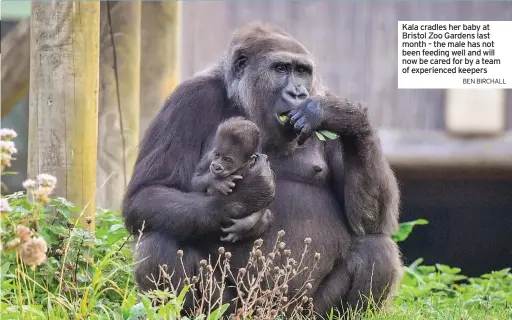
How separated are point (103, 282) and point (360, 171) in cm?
158

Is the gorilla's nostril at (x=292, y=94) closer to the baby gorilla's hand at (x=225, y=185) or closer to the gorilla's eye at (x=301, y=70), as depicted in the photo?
the gorilla's eye at (x=301, y=70)

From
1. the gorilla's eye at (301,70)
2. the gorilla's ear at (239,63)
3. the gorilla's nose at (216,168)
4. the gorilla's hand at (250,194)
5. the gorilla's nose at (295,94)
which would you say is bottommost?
the gorilla's hand at (250,194)

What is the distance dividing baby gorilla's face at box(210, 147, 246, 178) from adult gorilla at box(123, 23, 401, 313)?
0.27 ft

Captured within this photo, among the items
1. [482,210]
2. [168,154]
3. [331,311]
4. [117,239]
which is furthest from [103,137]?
[482,210]

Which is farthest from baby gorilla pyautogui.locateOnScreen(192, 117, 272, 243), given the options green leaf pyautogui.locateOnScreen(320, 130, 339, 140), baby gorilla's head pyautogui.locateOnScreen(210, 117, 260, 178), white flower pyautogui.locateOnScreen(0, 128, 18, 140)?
white flower pyautogui.locateOnScreen(0, 128, 18, 140)

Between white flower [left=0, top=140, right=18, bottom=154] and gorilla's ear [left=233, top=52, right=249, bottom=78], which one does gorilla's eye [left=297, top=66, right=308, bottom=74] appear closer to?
gorilla's ear [left=233, top=52, right=249, bottom=78]

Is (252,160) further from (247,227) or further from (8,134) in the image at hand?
(8,134)

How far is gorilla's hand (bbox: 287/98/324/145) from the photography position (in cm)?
459

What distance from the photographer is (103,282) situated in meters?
3.99

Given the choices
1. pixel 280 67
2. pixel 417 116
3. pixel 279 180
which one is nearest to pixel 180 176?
pixel 279 180

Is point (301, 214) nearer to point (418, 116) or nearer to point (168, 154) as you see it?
point (168, 154)

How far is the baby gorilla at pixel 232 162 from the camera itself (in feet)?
14.8

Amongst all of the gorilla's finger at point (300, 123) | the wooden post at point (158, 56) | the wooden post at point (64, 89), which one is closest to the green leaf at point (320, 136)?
the gorilla's finger at point (300, 123)

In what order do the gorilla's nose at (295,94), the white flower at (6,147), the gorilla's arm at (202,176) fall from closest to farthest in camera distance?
the white flower at (6,147)
the gorilla's arm at (202,176)
the gorilla's nose at (295,94)
